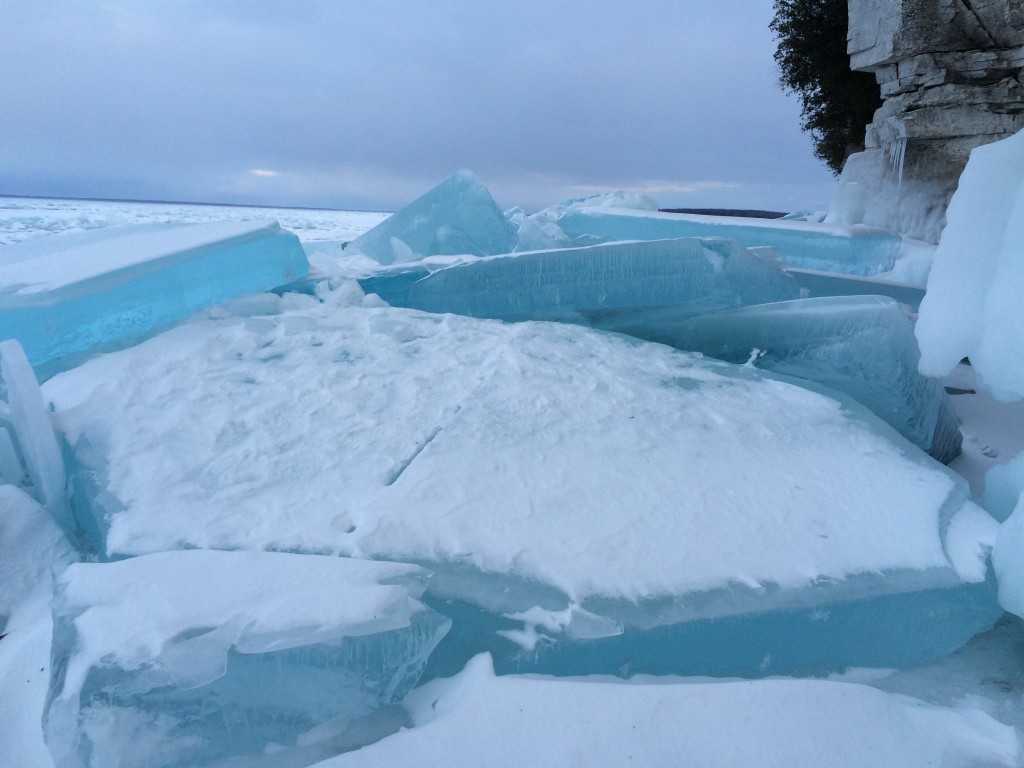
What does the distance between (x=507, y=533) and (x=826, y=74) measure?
7.94 meters

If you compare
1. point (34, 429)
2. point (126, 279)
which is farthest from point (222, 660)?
point (126, 279)

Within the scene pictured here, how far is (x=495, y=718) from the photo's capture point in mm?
920

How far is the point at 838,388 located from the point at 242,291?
7.74ft

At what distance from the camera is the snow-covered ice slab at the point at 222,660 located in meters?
0.90

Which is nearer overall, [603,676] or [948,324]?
[603,676]

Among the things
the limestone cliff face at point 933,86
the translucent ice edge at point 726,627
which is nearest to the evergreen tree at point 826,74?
the limestone cliff face at point 933,86

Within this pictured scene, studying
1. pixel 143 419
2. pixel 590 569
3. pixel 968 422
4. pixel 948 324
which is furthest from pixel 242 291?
pixel 968 422

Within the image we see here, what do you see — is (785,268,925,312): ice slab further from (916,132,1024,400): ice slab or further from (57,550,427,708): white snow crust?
(57,550,427,708): white snow crust

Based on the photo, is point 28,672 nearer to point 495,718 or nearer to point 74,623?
point 74,623

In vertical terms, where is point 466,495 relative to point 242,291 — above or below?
below

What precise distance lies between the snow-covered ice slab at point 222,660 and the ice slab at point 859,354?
1643 mm

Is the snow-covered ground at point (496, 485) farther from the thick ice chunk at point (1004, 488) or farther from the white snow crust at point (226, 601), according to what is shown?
the thick ice chunk at point (1004, 488)

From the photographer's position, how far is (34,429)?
1469 millimetres

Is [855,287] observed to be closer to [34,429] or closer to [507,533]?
[507,533]
